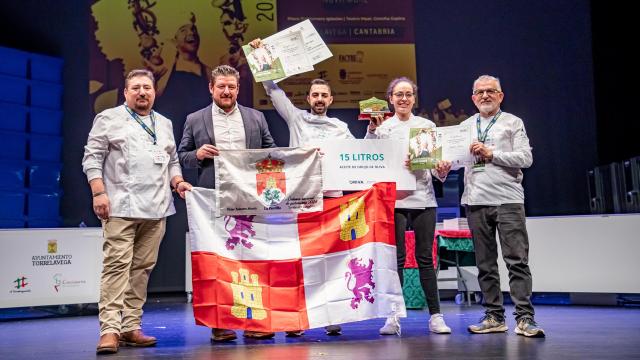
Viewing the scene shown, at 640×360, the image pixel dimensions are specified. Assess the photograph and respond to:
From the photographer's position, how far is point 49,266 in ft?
18.1

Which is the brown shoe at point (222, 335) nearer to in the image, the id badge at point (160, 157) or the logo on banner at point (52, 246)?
the id badge at point (160, 157)

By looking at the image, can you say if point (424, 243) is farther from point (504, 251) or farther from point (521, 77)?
point (521, 77)

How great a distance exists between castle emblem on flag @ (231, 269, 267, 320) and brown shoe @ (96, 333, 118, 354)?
0.62 metres

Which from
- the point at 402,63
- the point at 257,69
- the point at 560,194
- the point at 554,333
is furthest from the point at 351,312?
the point at 560,194

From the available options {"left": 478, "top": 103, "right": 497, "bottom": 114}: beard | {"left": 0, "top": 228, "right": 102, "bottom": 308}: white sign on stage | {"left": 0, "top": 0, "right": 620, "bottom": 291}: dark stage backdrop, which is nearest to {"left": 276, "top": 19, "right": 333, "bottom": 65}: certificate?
{"left": 478, "top": 103, "right": 497, "bottom": 114}: beard

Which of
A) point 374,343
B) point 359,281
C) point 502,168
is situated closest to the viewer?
point 374,343

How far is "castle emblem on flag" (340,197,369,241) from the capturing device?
348 centimetres

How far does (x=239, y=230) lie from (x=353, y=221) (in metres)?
0.65

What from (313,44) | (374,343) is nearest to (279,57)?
(313,44)

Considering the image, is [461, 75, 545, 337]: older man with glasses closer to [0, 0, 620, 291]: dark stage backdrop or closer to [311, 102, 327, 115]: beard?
[311, 102, 327, 115]: beard

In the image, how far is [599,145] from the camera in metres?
7.75

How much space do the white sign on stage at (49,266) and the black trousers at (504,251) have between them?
3.75 meters

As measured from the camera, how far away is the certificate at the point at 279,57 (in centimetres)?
361

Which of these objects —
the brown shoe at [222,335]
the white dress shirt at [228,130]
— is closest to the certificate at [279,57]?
the white dress shirt at [228,130]
